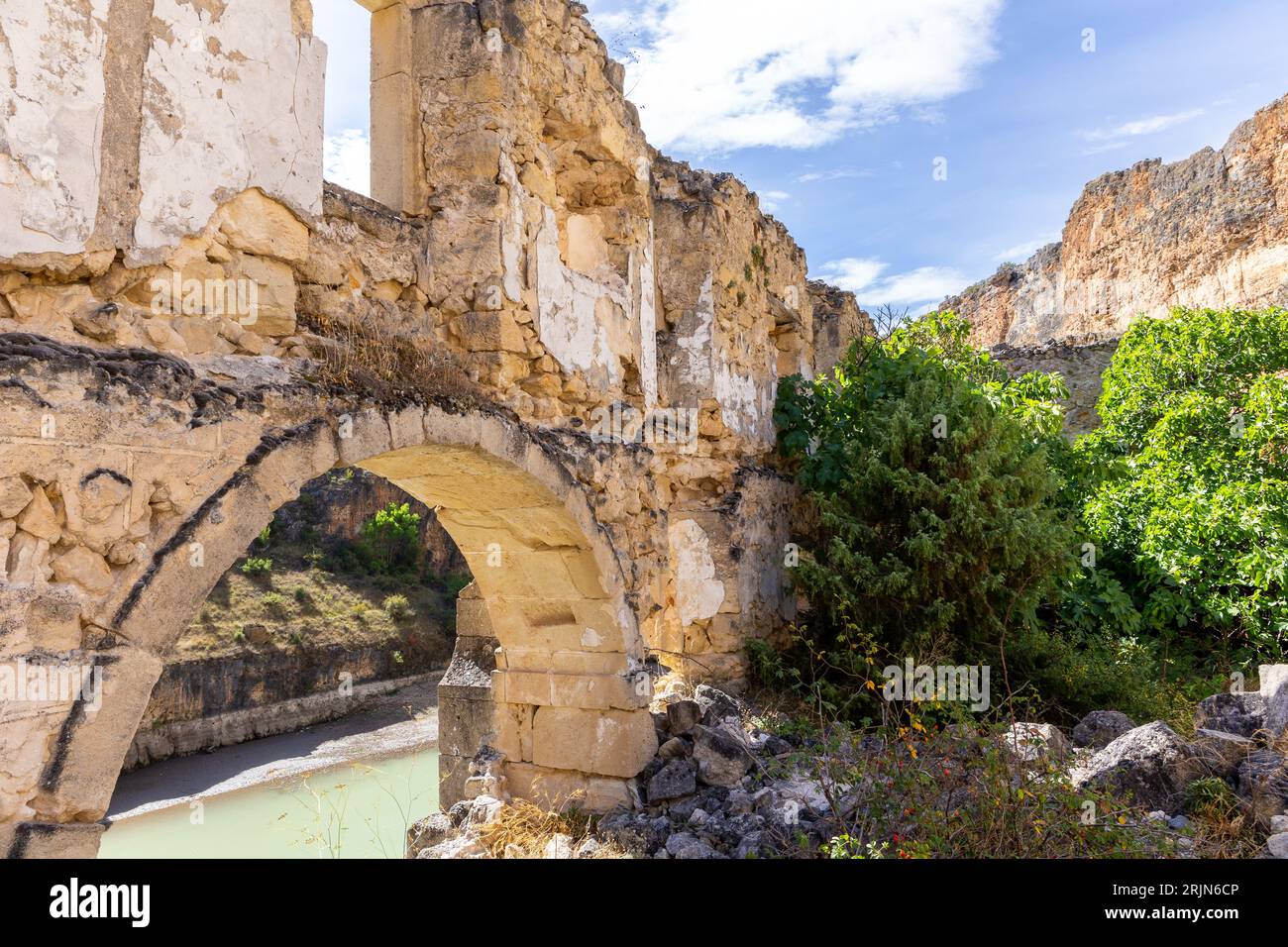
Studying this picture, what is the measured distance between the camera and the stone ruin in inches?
109

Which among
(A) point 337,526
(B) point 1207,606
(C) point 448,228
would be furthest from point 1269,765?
(A) point 337,526

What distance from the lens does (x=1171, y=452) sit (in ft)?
31.1

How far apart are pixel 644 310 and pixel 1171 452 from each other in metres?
6.34

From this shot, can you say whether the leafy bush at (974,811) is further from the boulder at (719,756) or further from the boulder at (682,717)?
the boulder at (682,717)

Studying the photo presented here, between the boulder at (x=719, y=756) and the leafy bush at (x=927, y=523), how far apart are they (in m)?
1.31

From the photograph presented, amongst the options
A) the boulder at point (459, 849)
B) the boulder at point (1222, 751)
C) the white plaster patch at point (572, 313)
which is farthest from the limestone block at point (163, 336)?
the boulder at point (1222, 751)

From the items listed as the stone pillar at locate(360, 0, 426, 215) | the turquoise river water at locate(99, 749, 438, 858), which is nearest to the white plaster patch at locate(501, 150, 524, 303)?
the stone pillar at locate(360, 0, 426, 215)

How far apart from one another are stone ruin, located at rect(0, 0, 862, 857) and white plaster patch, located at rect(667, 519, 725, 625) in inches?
0.9

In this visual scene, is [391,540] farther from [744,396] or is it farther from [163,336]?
[163,336]

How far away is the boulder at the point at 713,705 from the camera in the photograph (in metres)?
5.84

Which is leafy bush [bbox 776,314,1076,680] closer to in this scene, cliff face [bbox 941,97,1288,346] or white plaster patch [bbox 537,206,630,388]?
white plaster patch [bbox 537,206,630,388]
